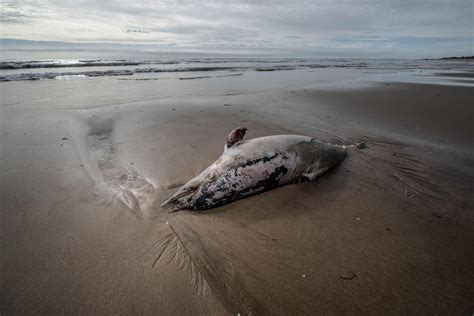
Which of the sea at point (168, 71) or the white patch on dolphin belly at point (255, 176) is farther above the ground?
the sea at point (168, 71)

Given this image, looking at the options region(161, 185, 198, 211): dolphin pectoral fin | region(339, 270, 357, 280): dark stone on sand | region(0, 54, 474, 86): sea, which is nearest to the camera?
region(339, 270, 357, 280): dark stone on sand

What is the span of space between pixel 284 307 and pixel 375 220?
165 centimetres

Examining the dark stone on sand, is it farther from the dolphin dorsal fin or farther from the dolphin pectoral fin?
the dolphin dorsal fin

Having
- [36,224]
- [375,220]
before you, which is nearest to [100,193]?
[36,224]

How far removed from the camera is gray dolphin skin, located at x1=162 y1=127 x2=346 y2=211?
319 centimetres

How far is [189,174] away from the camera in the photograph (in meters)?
3.91

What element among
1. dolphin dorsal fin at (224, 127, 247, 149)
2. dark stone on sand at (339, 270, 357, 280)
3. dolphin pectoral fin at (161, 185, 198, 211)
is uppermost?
dolphin dorsal fin at (224, 127, 247, 149)

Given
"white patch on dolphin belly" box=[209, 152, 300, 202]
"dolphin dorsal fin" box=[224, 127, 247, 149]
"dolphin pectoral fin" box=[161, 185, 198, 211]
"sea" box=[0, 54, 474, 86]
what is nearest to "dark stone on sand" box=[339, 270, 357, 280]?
"white patch on dolphin belly" box=[209, 152, 300, 202]

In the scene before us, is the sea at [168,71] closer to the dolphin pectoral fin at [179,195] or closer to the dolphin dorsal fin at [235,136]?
the dolphin dorsal fin at [235,136]

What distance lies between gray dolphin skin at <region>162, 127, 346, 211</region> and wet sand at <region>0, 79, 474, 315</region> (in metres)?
0.15

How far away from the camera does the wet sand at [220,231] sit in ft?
6.74

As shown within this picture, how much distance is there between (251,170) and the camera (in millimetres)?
3381

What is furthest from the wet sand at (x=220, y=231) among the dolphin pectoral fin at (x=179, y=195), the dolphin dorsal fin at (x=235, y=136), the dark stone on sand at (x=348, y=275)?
the dolphin dorsal fin at (x=235, y=136)

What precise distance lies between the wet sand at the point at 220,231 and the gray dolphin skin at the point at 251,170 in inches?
5.9
